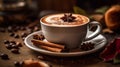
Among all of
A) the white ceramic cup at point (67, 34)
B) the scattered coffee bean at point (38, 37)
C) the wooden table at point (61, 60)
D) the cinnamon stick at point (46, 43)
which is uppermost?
the white ceramic cup at point (67, 34)

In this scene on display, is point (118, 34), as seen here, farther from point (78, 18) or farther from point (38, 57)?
point (38, 57)

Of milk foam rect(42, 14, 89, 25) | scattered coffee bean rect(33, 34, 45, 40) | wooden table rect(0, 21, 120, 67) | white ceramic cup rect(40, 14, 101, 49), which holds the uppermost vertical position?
milk foam rect(42, 14, 89, 25)

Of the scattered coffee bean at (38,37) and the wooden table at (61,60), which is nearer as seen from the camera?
the wooden table at (61,60)

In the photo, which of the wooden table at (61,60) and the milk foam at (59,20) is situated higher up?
the milk foam at (59,20)

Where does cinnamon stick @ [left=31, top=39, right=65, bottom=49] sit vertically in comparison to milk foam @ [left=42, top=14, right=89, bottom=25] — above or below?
below

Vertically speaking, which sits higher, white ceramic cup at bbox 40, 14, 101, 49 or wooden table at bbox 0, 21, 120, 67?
white ceramic cup at bbox 40, 14, 101, 49

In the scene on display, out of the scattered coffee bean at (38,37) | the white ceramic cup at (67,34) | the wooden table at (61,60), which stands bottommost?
the wooden table at (61,60)

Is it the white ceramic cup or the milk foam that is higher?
the milk foam

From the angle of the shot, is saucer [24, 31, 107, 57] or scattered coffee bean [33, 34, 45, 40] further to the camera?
scattered coffee bean [33, 34, 45, 40]

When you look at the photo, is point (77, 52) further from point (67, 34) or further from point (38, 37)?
point (38, 37)

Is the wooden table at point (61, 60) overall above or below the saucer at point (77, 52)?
below

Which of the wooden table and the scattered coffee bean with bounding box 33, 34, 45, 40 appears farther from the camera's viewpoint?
the scattered coffee bean with bounding box 33, 34, 45, 40
